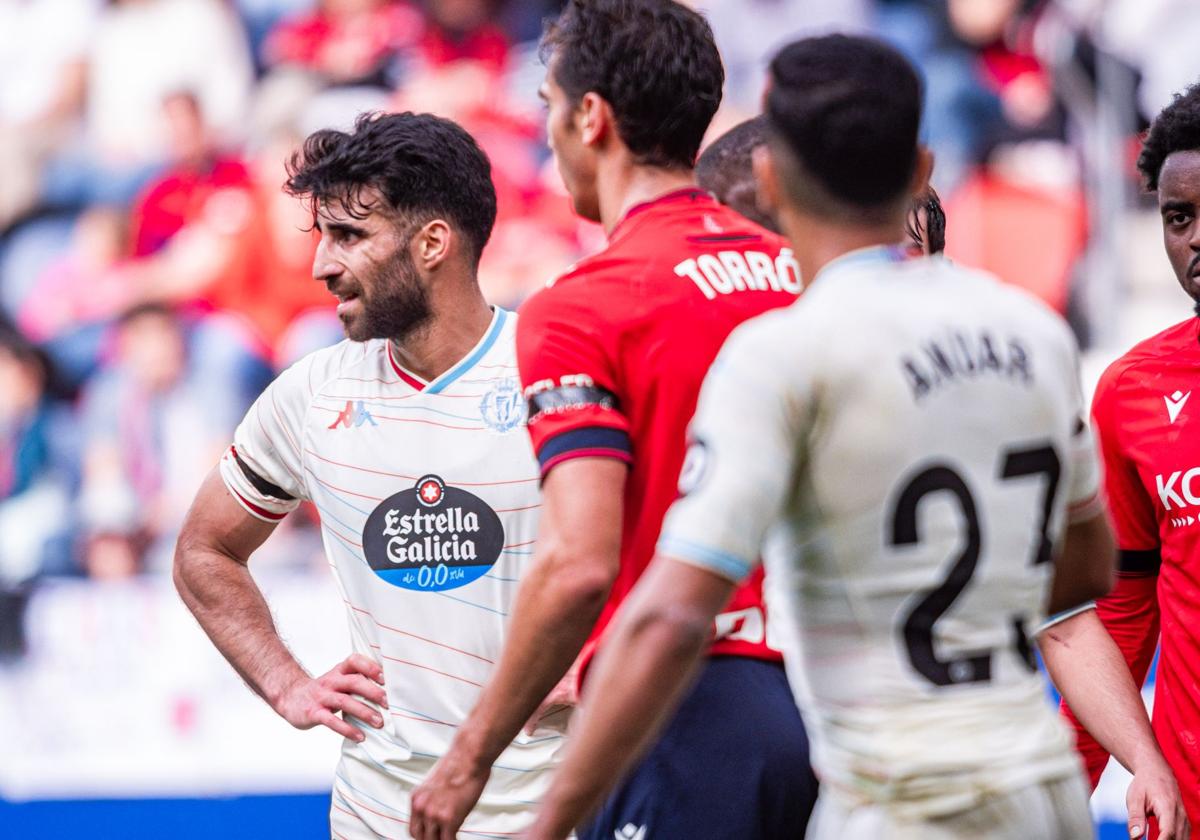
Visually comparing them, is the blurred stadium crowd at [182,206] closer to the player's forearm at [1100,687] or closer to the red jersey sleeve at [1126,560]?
the red jersey sleeve at [1126,560]

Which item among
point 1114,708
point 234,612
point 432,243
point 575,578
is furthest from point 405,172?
point 1114,708

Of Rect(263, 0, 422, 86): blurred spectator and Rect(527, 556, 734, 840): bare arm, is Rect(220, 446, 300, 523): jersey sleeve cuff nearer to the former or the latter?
Rect(527, 556, 734, 840): bare arm

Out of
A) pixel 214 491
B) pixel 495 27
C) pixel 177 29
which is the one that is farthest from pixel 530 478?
pixel 177 29

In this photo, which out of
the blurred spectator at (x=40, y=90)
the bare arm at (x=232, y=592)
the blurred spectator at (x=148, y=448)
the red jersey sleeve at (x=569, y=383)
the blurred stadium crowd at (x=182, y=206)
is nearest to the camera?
the red jersey sleeve at (x=569, y=383)

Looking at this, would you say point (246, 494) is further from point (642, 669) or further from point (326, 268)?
point (642, 669)

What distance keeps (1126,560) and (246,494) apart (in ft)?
5.83

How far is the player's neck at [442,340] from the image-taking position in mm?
3340

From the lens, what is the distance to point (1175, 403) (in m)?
3.22

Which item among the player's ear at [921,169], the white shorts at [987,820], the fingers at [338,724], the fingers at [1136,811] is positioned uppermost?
the player's ear at [921,169]

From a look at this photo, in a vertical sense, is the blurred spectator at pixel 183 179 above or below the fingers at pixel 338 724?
above

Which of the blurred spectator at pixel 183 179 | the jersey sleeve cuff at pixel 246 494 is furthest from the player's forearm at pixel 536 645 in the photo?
the blurred spectator at pixel 183 179

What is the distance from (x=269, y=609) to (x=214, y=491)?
278 mm

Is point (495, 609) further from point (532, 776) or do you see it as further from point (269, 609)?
point (269, 609)

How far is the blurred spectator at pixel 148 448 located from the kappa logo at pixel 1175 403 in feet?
14.0
